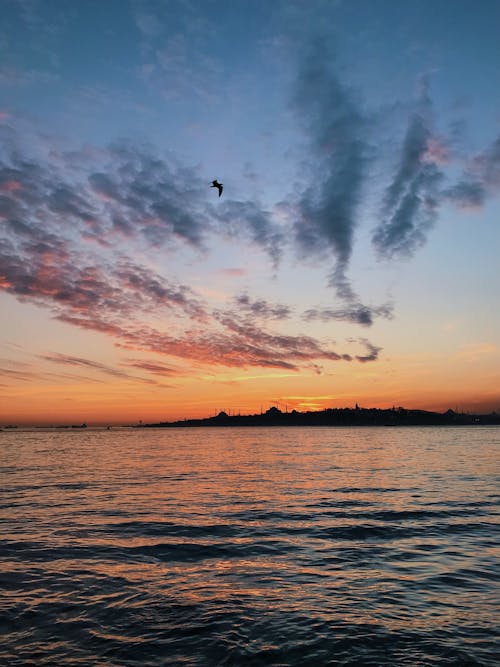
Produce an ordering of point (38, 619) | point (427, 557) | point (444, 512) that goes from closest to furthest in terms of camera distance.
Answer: point (38, 619) → point (427, 557) → point (444, 512)

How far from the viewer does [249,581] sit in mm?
16641

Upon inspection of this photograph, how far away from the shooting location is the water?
11.5 m

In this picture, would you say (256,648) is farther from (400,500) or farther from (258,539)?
(400,500)

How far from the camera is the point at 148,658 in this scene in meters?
→ 10.9

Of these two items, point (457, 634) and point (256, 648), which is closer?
point (256, 648)

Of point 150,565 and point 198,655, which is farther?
point 150,565

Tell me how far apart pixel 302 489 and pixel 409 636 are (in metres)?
29.5

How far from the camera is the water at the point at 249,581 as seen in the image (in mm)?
11469

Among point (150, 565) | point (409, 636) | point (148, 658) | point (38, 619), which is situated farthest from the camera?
point (150, 565)

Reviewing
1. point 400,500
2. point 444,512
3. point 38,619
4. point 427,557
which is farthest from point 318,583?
point 400,500

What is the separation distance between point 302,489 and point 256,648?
3050cm

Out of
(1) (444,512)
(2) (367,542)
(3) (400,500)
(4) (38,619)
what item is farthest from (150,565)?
(3) (400,500)

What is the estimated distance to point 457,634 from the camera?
482 inches

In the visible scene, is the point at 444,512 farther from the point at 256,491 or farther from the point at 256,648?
the point at 256,648
